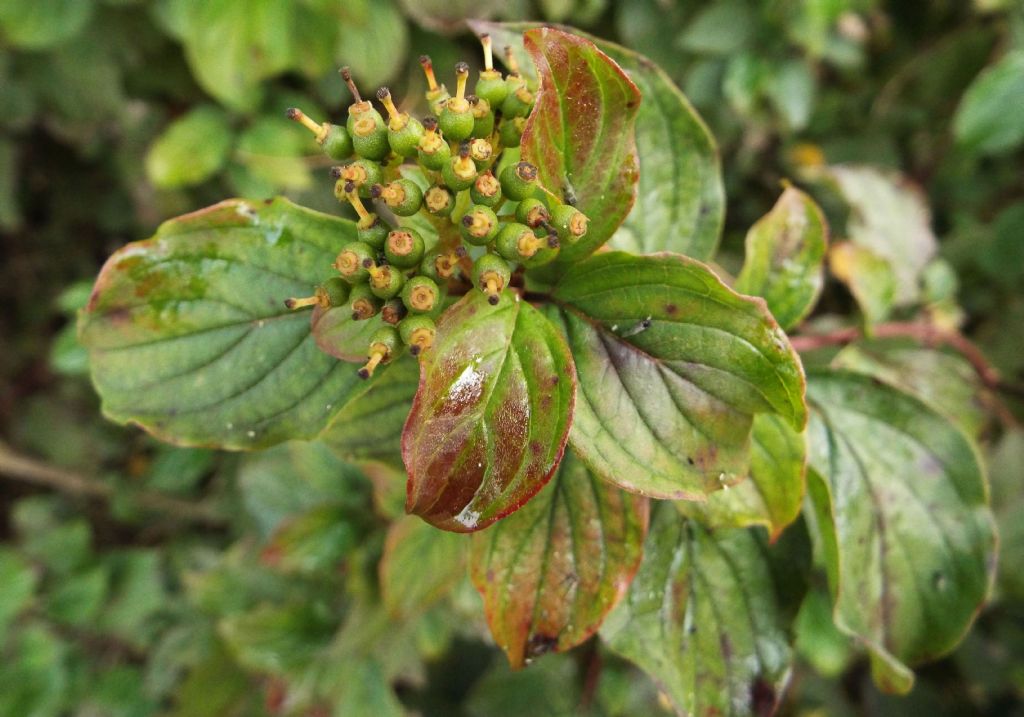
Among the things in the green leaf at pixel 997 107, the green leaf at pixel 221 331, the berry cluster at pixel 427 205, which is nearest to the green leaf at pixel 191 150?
the green leaf at pixel 221 331

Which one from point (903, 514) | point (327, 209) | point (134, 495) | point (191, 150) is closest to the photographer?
point (903, 514)

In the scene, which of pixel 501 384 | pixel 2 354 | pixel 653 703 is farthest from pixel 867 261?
pixel 2 354

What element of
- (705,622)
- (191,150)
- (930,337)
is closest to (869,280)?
(930,337)

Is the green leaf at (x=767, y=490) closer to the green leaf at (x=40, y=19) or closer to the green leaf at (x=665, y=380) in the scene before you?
the green leaf at (x=665, y=380)

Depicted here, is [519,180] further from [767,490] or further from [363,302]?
[767,490]

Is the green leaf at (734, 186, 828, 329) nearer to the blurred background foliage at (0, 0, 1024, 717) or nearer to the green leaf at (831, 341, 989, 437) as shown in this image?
the green leaf at (831, 341, 989, 437)

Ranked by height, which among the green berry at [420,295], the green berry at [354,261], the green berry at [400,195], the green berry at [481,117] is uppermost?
the green berry at [481,117]

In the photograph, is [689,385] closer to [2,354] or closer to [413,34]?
[413,34]
